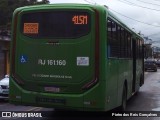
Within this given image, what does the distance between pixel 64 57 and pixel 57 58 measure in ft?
0.64

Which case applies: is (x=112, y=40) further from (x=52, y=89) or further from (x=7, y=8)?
(x=7, y=8)

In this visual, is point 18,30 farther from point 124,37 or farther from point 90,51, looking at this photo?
point 124,37

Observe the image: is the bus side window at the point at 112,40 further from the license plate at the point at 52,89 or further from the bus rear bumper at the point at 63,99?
the license plate at the point at 52,89

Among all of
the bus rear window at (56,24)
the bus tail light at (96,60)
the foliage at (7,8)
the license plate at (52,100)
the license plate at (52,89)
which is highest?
the foliage at (7,8)

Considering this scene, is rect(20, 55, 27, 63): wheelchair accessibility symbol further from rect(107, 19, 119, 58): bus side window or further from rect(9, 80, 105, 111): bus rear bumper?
rect(107, 19, 119, 58): bus side window

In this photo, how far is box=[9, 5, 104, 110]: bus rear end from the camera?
10.2 meters

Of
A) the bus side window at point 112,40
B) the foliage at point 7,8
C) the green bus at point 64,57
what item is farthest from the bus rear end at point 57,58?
the foliage at point 7,8

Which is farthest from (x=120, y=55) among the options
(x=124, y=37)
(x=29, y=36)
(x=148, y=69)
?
(x=148, y=69)

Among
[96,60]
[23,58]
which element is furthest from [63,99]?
[23,58]

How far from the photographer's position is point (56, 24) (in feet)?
34.7

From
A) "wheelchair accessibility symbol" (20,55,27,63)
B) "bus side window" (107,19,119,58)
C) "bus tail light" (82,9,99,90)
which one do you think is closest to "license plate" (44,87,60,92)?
"bus tail light" (82,9,99,90)

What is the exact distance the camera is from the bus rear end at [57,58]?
10.2 meters

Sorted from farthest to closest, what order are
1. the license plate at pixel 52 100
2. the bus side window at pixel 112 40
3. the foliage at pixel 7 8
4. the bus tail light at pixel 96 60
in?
1. the foliage at pixel 7 8
2. the bus side window at pixel 112 40
3. the license plate at pixel 52 100
4. the bus tail light at pixel 96 60

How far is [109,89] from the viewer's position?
10.6m
